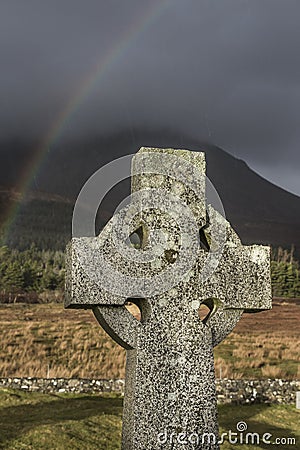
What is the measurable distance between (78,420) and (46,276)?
4808 centimetres

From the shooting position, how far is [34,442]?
23.3 ft

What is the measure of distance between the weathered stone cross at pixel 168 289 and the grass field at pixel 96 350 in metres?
9.23

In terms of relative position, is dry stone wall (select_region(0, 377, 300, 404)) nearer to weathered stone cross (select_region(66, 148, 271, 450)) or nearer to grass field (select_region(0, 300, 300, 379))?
Result: grass field (select_region(0, 300, 300, 379))

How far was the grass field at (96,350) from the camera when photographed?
1583cm

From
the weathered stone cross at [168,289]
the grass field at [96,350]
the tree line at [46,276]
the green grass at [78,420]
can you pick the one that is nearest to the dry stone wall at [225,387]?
the green grass at [78,420]

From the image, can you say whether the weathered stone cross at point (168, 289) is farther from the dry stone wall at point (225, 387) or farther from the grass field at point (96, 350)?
the grass field at point (96, 350)

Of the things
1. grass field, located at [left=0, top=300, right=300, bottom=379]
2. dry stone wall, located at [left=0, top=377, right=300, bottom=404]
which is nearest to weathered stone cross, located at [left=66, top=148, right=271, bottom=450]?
dry stone wall, located at [left=0, top=377, right=300, bottom=404]

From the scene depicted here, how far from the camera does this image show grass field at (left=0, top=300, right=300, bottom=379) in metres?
15.8

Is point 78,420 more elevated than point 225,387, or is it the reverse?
point 225,387

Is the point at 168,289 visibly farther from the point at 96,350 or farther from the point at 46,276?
the point at 46,276

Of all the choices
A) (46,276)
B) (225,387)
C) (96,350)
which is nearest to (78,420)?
(225,387)

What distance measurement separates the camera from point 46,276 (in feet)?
183

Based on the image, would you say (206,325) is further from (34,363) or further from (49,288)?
(49,288)

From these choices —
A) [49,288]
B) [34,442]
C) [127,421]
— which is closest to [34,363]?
[34,442]
